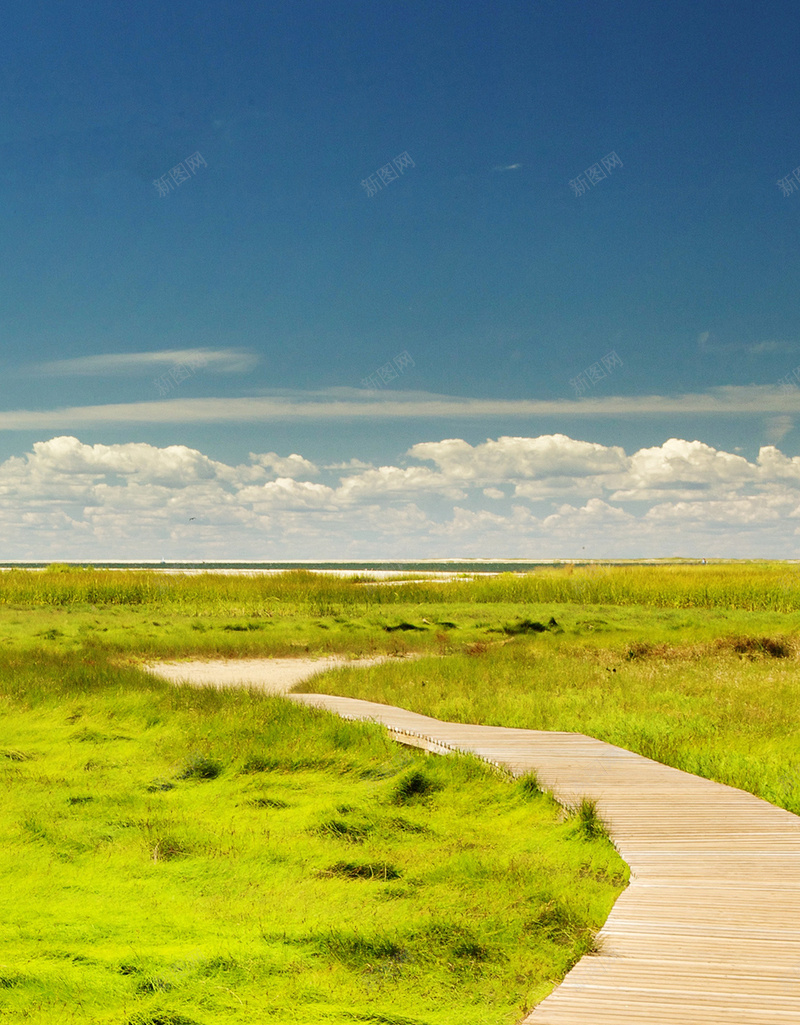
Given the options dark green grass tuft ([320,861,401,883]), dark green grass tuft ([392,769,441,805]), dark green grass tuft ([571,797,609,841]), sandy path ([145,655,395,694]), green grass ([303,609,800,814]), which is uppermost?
dark green grass tuft ([571,797,609,841])

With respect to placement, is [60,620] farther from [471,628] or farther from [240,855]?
[240,855]

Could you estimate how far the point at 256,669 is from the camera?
18328 millimetres

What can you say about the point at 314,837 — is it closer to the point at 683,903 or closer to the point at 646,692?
the point at 683,903

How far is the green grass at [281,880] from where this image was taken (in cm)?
397

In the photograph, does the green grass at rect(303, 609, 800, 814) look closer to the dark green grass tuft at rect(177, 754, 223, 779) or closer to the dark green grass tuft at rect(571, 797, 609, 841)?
the dark green grass tuft at rect(571, 797, 609, 841)

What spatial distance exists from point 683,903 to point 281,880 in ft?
8.43

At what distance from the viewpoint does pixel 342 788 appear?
7.71m

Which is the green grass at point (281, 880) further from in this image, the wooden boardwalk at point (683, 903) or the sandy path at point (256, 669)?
the sandy path at point (256, 669)

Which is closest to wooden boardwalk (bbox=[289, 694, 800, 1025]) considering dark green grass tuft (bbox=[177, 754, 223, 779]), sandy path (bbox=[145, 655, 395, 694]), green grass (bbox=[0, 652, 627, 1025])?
green grass (bbox=[0, 652, 627, 1025])

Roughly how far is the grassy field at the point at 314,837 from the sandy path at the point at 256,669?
4.81ft

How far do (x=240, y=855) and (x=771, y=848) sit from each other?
365 cm

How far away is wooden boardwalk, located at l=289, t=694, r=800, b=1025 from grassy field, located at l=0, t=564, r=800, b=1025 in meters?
0.34

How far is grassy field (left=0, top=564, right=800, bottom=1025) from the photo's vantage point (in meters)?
4.05

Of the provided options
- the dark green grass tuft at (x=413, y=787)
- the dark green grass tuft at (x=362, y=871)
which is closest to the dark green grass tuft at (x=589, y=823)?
the dark green grass tuft at (x=362, y=871)
